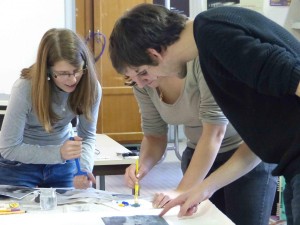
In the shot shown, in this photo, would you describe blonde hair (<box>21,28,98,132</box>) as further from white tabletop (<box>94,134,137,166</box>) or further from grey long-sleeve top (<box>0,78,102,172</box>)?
white tabletop (<box>94,134,137,166</box>)

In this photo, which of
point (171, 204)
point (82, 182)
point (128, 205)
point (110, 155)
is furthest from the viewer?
point (110, 155)

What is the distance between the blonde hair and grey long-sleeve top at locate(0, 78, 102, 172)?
4 cm

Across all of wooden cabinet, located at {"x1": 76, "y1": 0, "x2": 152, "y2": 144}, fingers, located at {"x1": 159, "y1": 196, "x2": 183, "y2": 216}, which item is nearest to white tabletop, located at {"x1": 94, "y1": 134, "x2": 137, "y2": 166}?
fingers, located at {"x1": 159, "y1": 196, "x2": 183, "y2": 216}

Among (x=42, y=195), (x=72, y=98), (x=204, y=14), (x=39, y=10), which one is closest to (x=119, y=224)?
(x=42, y=195)

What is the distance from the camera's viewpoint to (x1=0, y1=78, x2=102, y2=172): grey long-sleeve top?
186cm

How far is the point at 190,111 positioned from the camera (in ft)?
5.53

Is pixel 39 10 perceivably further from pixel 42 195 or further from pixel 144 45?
pixel 144 45

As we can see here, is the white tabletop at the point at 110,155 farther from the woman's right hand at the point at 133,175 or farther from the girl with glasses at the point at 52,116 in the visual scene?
the woman's right hand at the point at 133,175

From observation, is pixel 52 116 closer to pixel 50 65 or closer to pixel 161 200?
pixel 50 65

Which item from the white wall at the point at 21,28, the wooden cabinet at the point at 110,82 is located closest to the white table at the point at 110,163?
the white wall at the point at 21,28

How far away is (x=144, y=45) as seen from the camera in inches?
47.7

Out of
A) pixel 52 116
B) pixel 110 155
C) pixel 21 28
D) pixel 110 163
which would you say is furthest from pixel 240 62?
pixel 21 28

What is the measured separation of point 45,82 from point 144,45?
76cm

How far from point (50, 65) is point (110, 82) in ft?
9.89
